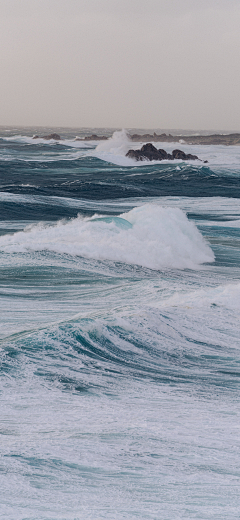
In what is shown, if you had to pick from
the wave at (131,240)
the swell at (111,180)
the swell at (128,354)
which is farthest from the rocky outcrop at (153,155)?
the swell at (128,354)

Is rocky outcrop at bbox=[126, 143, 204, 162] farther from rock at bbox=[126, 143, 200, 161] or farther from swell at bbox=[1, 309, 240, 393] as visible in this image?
swell at bbox=[1, 309, 240, 393]

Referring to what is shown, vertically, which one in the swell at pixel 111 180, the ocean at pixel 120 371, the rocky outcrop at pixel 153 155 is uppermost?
the rocky outcrop at pixel 153 155

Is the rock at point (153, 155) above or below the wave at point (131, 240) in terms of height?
above

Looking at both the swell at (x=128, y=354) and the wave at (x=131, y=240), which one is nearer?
the swell at (x=128, y=354)

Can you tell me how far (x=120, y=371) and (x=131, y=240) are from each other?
6485 millimetres

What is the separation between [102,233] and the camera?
12.6 m

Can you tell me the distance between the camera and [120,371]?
6051mm

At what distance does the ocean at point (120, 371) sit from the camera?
12.2 feet

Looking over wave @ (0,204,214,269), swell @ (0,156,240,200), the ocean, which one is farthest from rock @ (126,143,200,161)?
the ocean

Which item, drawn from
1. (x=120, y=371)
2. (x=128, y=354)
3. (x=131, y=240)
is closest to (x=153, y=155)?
(x=131, y=240)

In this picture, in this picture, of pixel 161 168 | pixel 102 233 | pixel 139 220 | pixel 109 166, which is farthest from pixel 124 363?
pixel 109 166

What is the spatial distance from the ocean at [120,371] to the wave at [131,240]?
0.04 m

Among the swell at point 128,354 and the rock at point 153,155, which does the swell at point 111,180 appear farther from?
the swell at point 128,354

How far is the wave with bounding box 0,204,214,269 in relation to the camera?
11.6 m
